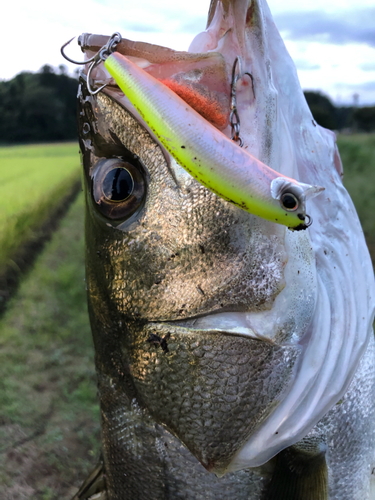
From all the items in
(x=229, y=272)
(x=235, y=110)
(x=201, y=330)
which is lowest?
(x=201, y=330)

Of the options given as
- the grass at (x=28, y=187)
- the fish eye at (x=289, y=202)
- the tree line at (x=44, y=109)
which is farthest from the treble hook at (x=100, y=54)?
the tree line at (x=44, y=109)

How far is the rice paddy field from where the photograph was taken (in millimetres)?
2461

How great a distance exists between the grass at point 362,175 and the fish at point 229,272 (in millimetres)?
2607

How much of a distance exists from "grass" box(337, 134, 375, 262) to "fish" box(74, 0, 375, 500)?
2607 mm

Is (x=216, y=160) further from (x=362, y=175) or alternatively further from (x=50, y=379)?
(x=362, y=175)

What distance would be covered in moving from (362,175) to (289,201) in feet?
22.3

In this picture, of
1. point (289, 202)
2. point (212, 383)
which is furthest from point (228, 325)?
point (289, 202)

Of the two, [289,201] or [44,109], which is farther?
[44,109]

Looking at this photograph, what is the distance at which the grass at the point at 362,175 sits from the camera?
185 inches

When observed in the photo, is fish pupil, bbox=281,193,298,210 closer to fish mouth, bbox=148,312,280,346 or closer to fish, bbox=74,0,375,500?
fish, bbox=74,0,375,500

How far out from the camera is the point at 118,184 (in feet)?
2.32

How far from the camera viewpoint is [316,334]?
687mm

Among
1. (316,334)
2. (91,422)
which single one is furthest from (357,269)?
(91,422)

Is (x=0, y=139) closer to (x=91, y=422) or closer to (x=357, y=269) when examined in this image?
(x=91, y=422)
